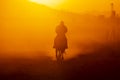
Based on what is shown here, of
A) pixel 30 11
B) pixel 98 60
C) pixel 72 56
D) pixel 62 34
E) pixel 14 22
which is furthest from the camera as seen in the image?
pixel 30 11

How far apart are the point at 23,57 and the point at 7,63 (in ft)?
12.4

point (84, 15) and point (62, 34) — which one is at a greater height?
point (84, 15)

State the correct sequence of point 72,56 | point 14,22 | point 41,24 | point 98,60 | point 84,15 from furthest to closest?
point 84,15 < point 41,24 < point 14,22 < point 72,56 < point 98,60

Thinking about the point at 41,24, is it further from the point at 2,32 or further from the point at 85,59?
Result: the point at 85,59

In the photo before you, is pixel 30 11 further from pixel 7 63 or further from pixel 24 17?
pixel 7 63

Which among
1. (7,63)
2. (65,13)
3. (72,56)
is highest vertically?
(65,13)

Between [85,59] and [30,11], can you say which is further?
[30,11]

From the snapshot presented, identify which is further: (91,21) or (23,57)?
(91,21)

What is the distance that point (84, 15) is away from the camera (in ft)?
350

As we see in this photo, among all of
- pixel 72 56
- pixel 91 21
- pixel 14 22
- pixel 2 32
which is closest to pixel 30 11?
pixel 14 22

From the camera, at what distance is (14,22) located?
73.0 meters

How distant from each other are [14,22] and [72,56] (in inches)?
1584

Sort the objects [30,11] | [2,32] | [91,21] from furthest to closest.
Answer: [91,21], [30,11], [2,32]

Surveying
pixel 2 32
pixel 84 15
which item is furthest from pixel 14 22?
pixel 84 15
